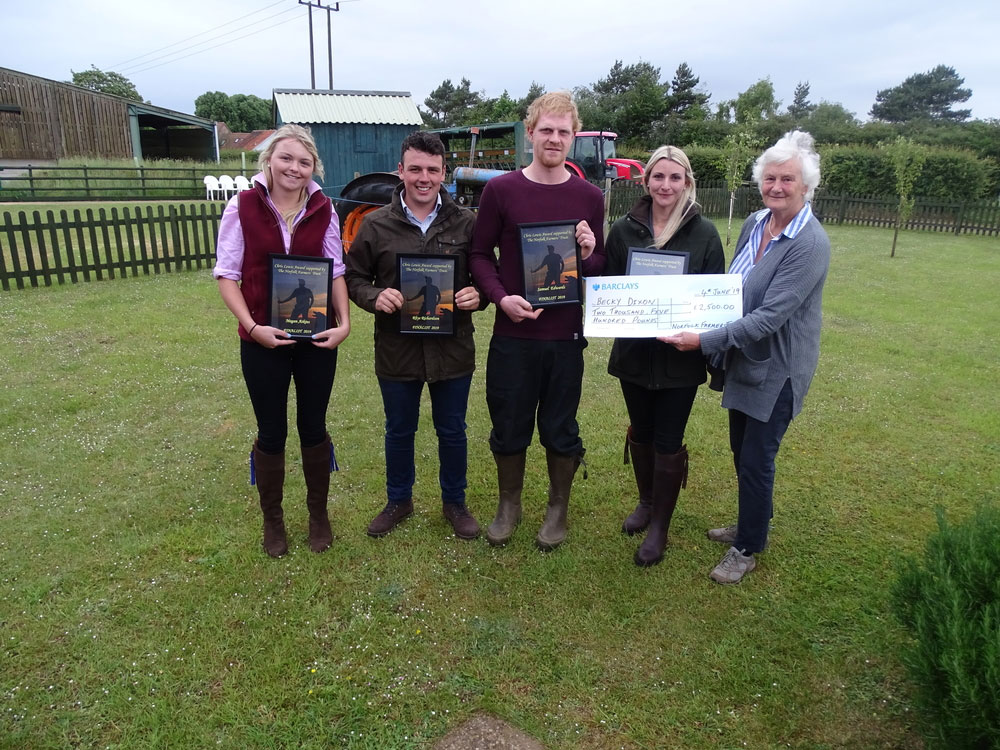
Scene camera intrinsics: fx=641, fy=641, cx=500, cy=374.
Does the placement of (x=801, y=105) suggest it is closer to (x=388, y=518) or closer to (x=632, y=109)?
(x=632, y=109)

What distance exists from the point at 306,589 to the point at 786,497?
9.71ft

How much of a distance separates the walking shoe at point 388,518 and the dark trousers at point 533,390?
2.25 feet

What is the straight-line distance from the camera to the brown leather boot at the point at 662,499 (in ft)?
Result: 10.7

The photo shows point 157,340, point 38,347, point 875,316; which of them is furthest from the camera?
point 875,316

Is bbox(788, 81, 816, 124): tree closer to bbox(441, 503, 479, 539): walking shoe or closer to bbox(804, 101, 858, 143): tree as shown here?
bbox(804, 101, 858, 143): tree

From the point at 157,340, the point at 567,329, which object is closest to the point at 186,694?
the point at 567,329

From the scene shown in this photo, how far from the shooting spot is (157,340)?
7152mm

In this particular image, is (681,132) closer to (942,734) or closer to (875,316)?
(875,316)

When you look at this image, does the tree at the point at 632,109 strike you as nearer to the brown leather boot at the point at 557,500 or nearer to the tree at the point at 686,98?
the tree at the point at 686,98

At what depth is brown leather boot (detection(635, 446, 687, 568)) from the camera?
128 inches

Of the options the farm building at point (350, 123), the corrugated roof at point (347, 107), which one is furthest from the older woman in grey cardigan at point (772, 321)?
the corrugated roof at point (347, 107)

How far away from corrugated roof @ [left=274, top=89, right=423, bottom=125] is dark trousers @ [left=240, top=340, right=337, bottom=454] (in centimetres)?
1434

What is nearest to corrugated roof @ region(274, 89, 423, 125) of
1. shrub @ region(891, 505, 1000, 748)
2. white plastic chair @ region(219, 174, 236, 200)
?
white plastic chair @ region(219, 174, 236, 200)

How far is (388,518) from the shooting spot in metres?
3.60
